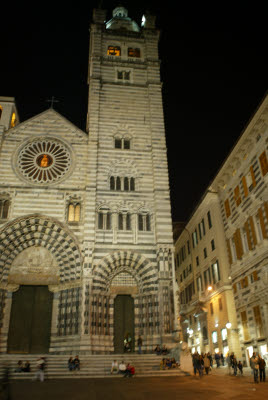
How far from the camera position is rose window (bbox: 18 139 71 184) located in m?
25.2

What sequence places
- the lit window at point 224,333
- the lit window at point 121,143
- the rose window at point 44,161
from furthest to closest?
the lit window at point 121,143 → the rose window at point 44,161 → the lit window at point 224,333

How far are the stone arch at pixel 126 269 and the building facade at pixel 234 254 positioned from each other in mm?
4036

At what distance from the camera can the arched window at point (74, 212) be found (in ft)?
79.3

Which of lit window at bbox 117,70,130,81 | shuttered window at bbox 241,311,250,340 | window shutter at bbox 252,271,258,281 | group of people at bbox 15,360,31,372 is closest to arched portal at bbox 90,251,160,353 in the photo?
→ group of people at bbox 15,360,31,372

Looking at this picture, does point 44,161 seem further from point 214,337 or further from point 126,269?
point 214,337

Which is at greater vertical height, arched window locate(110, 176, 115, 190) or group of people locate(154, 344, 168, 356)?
arched window locate(110, 176, 115, 190)

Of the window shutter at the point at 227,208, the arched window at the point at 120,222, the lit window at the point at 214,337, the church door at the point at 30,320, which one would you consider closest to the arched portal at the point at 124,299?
the arched window at the point at 120,222

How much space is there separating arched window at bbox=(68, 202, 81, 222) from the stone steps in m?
8.65

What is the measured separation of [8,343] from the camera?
842 inches

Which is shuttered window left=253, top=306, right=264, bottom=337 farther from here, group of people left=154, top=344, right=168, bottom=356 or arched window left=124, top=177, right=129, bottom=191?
arched window left=124, top=177, right=129, bottom=191

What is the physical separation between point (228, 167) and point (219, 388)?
17.1 metres

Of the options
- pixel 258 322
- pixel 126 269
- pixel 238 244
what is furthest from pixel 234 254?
pixel 126 269

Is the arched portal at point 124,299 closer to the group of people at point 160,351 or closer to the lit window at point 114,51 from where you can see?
the group of people at point 160,351

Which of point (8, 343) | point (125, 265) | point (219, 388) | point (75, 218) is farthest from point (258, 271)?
point (8, 343)
